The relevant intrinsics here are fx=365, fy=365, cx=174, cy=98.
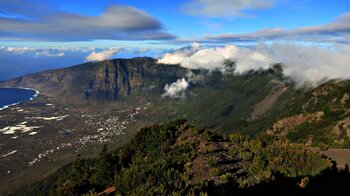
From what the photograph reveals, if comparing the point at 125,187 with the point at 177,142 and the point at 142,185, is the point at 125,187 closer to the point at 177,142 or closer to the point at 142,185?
the point at 142,185

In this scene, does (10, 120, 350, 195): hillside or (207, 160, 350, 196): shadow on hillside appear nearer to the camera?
(207, 160, 350, 196): shadow on hillside

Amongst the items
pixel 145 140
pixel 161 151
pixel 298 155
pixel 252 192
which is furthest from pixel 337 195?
pixel 145 140

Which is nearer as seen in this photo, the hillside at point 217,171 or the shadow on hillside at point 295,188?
the shadow on hillside at point 295,188

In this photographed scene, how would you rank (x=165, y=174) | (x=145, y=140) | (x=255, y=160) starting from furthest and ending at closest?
(x=145, y=140)
(x=255, y=160)
(x=165, y=174)

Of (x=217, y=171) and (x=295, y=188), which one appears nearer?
(x=295, y=188)

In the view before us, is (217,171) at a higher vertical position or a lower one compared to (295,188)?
lower
